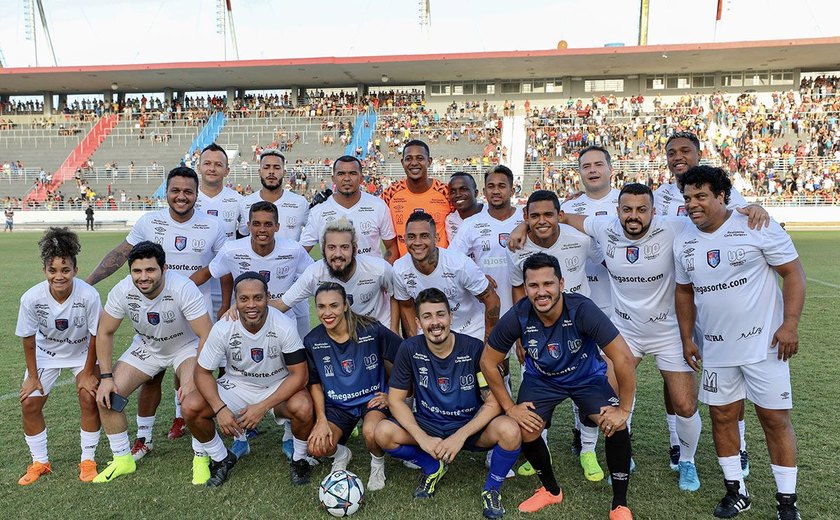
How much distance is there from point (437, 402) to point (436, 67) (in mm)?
35164

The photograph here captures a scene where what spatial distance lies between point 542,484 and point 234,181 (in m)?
31.4

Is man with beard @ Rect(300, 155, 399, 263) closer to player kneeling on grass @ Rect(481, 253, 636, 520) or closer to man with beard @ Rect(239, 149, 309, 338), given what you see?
man with beard @ Rect(239, 149, 309, 338)

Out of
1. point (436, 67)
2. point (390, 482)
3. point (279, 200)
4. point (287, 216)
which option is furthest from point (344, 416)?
point (436, 67)

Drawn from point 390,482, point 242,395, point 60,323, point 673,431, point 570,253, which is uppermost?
point 570,253

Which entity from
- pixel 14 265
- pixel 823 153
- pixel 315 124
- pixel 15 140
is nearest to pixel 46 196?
pixel 15 140

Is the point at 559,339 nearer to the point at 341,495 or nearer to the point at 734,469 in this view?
the point at 734,469

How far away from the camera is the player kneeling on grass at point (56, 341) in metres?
4.31

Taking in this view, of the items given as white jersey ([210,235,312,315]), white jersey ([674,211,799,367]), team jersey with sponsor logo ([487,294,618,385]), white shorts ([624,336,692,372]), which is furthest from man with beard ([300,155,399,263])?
white jersey ([674,211,799,367])

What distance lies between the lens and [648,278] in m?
4.21

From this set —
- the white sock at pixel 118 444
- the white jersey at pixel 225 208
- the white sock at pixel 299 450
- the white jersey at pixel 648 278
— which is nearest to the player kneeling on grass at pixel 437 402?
the white sock at pixel 299 450

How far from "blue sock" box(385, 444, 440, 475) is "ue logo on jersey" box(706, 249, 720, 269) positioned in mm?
2058

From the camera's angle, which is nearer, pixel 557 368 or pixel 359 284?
pixel 557 368

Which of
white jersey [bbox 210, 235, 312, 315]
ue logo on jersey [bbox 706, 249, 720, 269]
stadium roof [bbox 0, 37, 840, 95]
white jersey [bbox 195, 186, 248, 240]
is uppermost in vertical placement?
stadium roof [bbox 0, 37, 840, 95]

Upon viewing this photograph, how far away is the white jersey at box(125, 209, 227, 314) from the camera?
5.27 m
